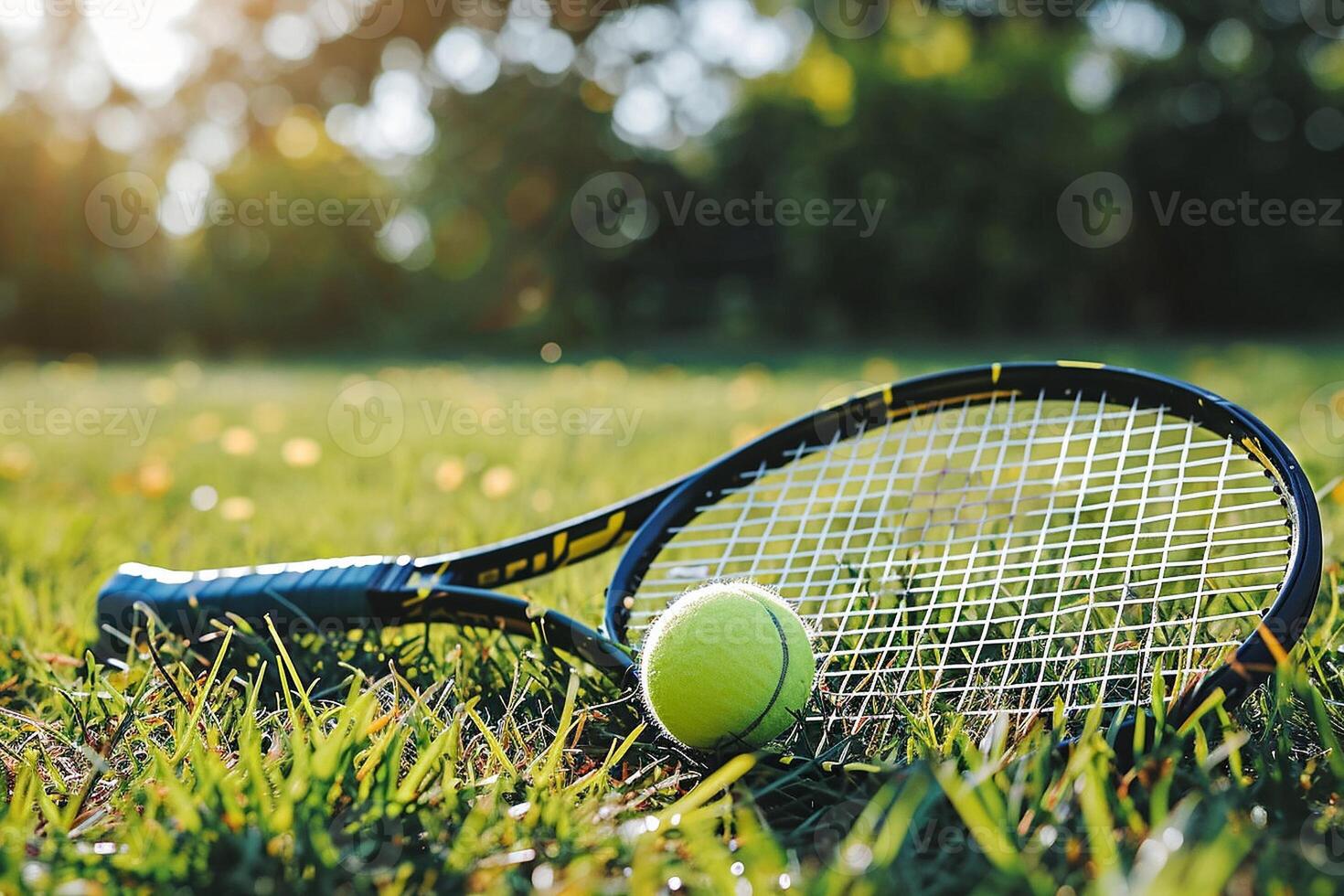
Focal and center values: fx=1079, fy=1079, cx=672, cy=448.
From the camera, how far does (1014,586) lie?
2.04m

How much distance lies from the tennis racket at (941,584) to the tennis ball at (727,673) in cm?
8

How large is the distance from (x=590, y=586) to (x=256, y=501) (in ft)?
5.08

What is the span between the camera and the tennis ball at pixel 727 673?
1497 mm

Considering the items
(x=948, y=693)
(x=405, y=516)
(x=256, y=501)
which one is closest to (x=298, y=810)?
(x=948, y=693)

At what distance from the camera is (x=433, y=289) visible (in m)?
14.0

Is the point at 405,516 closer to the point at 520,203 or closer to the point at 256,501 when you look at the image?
the point at 256,501
